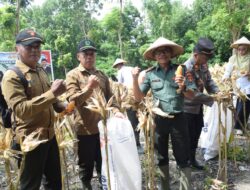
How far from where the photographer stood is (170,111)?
112 inches

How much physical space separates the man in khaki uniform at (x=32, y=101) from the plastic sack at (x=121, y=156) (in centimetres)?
47

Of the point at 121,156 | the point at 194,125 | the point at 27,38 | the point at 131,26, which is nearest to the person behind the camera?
the point at 27,38

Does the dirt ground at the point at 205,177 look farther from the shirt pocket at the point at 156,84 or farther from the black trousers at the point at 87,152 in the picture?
the shirt pocket at the point at 156,84

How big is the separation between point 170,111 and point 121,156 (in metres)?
0.63

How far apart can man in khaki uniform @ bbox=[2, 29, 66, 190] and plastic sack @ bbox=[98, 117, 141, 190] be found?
0.47 meters

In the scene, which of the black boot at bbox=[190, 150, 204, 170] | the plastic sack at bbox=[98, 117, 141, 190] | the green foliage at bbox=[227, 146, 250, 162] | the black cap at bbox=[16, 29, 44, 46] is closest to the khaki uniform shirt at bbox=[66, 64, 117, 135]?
the plastic sack at bbox=[98, 117, 141, 190]

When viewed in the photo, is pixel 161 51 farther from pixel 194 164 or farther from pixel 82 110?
pixel 194 164

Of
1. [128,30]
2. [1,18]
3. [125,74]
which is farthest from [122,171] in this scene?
[128,30]

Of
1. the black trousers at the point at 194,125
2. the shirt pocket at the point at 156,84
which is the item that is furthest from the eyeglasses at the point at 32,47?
the black trousers at the point at 194,125

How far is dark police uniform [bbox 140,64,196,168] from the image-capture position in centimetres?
287

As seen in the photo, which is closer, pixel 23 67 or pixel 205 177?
pixel 23 67

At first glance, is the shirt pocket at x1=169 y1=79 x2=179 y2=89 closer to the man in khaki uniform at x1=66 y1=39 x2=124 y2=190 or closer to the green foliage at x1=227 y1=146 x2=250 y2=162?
the man in khaki uniform at x1=66 y1=39 x2=124 y2=190

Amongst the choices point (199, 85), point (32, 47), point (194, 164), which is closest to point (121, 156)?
point (32, 47)

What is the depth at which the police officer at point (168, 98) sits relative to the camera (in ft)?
9.41
